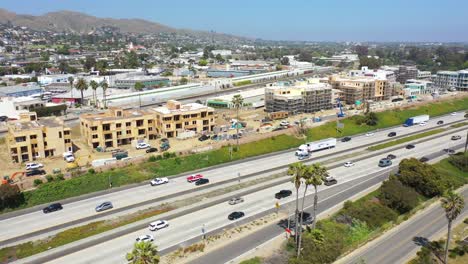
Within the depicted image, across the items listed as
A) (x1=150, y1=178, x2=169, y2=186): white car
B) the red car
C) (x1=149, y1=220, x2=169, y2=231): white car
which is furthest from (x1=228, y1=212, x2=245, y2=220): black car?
(x1=150, y1=178, x2=169, y2=186): white car

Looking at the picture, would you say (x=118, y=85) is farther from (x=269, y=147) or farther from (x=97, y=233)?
(x=97, y=233)

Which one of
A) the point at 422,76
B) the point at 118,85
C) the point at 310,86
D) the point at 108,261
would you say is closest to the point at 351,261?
the point at 108,261

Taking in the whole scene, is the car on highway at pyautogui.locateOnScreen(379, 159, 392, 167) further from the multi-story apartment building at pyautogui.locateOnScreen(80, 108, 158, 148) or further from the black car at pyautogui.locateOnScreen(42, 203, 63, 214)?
the black car at pyautogui.locateOnScreen(42, 203, 63, 214)

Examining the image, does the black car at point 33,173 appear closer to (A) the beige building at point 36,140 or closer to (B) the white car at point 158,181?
(A) the beige building at point 36,140

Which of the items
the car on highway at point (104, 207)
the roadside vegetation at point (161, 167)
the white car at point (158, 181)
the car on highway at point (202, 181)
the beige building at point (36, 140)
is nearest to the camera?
the car on highway at point (104, 207)

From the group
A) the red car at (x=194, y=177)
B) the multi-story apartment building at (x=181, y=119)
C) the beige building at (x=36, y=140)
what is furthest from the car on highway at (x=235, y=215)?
the beige building at (x=36, y=140)

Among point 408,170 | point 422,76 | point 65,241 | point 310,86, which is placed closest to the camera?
point 65,241

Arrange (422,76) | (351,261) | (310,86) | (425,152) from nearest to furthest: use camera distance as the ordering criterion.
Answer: (351,261) < (425,152) < (310,86) < (422,76)

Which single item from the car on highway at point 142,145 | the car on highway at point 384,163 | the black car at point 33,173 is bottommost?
the car on highway at point 384,163

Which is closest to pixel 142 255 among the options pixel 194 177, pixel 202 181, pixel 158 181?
pixel 202 181
